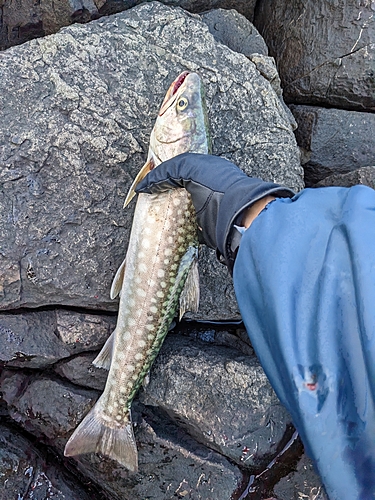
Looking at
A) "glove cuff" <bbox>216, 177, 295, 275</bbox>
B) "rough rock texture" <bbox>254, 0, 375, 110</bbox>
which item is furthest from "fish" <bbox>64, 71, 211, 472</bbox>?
"rough rock texture" <bbox>254, 0, 375, 110</bbox>

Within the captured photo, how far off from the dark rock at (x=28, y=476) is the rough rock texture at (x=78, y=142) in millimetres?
1110

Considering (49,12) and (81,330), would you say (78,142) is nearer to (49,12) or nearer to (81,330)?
(81,330)

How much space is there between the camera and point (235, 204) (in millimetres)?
2604

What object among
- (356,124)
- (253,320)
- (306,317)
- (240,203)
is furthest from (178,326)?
(356,124)

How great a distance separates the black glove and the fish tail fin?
4.64ft

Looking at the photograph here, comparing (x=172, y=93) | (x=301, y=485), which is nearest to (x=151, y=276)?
(x=172, y=93)

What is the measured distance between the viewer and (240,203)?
8.45 feet

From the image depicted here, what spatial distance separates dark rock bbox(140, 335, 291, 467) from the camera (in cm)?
321

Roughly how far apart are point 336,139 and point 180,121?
212 cm

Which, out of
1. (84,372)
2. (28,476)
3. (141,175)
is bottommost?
(28,476)

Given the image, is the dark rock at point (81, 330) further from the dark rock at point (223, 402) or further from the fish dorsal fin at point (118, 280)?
the dark rock at point (223, 402)

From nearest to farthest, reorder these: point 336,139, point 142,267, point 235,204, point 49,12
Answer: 1. point 235,204
2. point 142,267
3. point 49,12
4. point 336,139

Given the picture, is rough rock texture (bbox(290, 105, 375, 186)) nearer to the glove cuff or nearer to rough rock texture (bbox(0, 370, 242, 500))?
the glove cuff

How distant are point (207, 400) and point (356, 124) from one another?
3.03m
